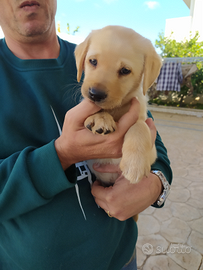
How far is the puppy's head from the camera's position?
1182mm

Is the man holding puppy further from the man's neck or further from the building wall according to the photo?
the building wall

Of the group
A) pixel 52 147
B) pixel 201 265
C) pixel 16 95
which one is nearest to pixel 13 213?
pixel 52 147

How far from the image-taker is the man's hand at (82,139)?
102 centimetres

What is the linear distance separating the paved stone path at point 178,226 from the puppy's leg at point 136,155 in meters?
2.10

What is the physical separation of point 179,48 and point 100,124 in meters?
13.3

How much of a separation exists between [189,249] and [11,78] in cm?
312

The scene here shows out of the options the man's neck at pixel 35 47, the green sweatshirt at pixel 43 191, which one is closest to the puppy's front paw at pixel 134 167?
the green sweatshirt at pixel 43 191

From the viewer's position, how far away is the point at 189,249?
2721 mm

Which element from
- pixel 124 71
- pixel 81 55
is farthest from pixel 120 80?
pixel 81 55

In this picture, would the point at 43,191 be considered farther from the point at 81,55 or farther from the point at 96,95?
the point at 81,55

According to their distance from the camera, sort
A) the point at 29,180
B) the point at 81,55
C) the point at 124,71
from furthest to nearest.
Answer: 1. the point at 81,55
2. the point at 124,71
3. the point at 29,180

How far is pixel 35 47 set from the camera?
56.4 inches

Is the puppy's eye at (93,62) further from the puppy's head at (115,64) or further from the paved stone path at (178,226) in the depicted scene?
the paved stone path at (178,226)

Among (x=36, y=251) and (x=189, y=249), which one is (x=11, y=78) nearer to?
(x=36, y=251)
